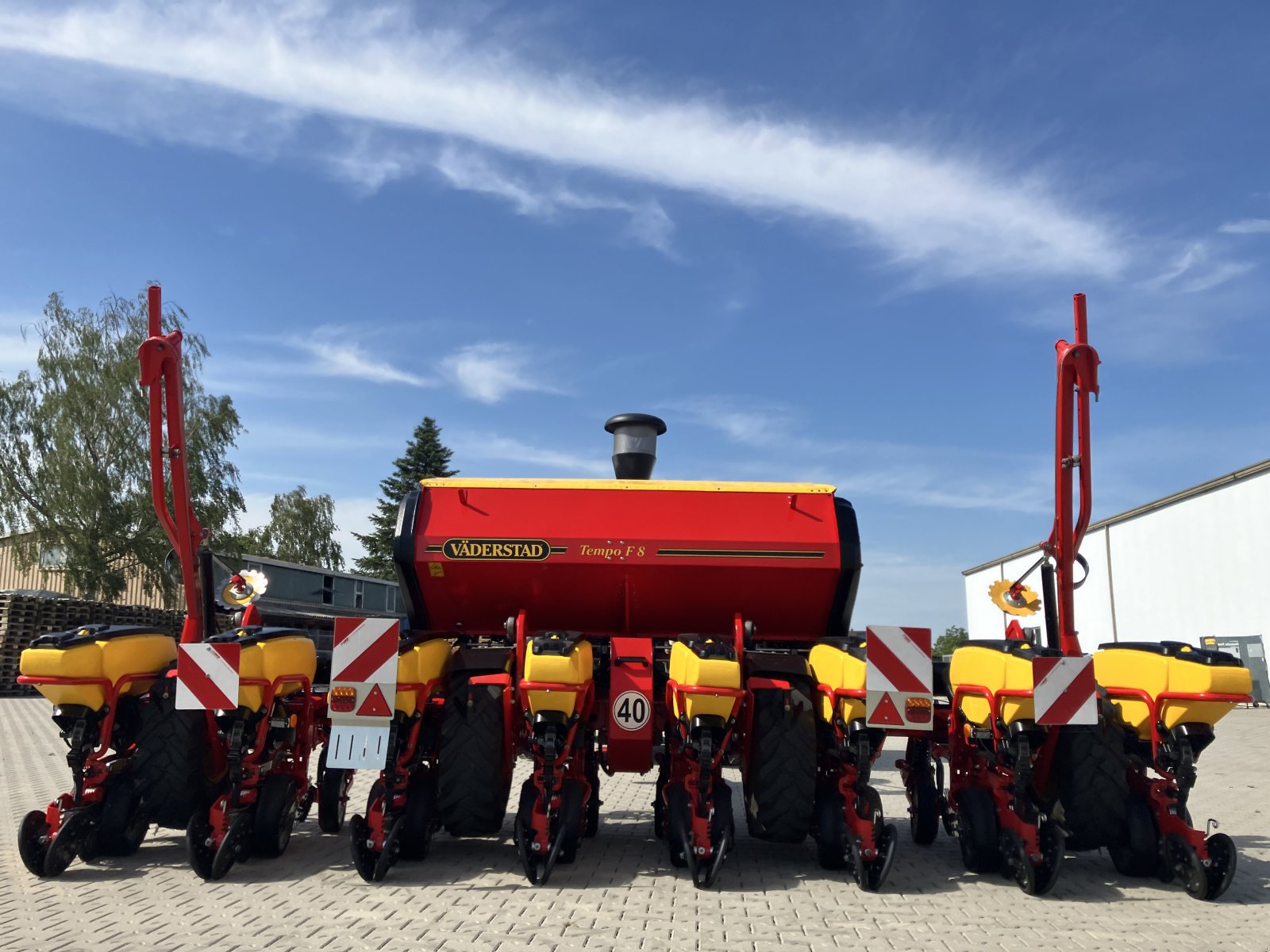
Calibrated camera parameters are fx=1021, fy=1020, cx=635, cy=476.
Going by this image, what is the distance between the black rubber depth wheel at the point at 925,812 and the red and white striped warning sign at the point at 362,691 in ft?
12.2

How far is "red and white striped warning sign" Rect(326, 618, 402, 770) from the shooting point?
5.80 metres

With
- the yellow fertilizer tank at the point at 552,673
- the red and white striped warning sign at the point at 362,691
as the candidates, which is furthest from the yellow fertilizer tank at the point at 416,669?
the yellow fertilizer tank at the point at 552,673

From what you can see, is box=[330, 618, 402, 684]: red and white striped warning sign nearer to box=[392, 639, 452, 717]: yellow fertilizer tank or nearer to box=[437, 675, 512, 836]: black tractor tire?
box=[392, 639, 452, 717]: yellow fertilizer tank

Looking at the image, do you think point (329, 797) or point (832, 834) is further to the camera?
point (329, 797)

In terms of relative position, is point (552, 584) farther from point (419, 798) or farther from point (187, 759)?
point (187, 759)

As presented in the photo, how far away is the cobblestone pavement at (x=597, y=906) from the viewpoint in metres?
4.71

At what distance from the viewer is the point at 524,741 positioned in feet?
21.5

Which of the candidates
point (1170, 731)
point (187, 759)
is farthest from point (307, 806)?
point (1170, 731)

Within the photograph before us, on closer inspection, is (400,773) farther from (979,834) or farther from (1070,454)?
(1070,454)

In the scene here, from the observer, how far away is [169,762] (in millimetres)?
6105


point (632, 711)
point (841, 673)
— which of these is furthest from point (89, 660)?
point (841, 673)

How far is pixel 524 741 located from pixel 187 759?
203cm

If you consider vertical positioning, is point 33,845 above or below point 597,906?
above

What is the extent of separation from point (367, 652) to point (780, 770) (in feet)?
8.51
